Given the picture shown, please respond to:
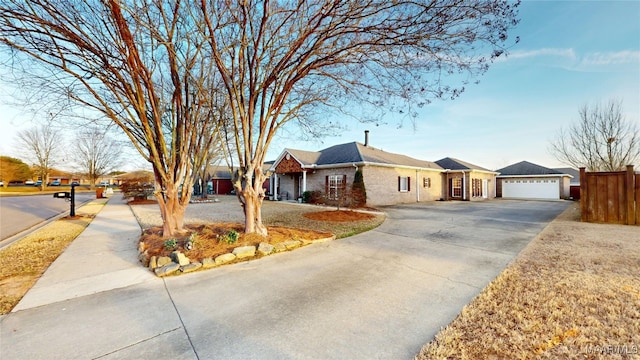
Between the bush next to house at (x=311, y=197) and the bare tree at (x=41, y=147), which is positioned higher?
the bare tree at (x=41, y=147)

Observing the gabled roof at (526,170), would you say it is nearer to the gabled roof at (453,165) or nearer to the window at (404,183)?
the gabled roof at (453,165)

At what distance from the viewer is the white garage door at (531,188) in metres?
24.4

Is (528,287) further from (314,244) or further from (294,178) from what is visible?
(294,178)

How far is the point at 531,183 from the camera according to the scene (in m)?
25.7

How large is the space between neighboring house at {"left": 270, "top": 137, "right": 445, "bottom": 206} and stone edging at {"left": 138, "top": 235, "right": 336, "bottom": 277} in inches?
337

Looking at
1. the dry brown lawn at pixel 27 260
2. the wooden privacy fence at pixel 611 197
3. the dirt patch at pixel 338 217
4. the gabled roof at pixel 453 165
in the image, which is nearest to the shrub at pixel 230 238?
the dry brown lawn at pixel 27 260

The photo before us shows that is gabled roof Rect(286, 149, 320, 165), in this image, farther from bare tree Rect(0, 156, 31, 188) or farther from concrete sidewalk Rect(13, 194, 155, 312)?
bare tree Rect(0, 156, 31, 188)

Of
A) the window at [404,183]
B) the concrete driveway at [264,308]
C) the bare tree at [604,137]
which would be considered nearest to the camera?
the concrete driveway at [264,308]

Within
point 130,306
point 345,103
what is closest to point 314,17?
point 345,103

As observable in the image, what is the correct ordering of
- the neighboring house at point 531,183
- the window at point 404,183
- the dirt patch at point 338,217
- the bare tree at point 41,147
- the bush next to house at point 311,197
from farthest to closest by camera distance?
the bare tree at point 41,147, the neighboring house at point 531,183, the window at point 404,183, the bush next to house at point 311,197, the dirt patch at point 338,217

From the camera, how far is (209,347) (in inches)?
95.7

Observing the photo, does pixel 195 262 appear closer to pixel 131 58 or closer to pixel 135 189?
pixel 131 58

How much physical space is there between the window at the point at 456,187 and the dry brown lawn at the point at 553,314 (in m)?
18.5

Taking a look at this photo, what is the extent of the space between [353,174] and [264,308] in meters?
13.2
